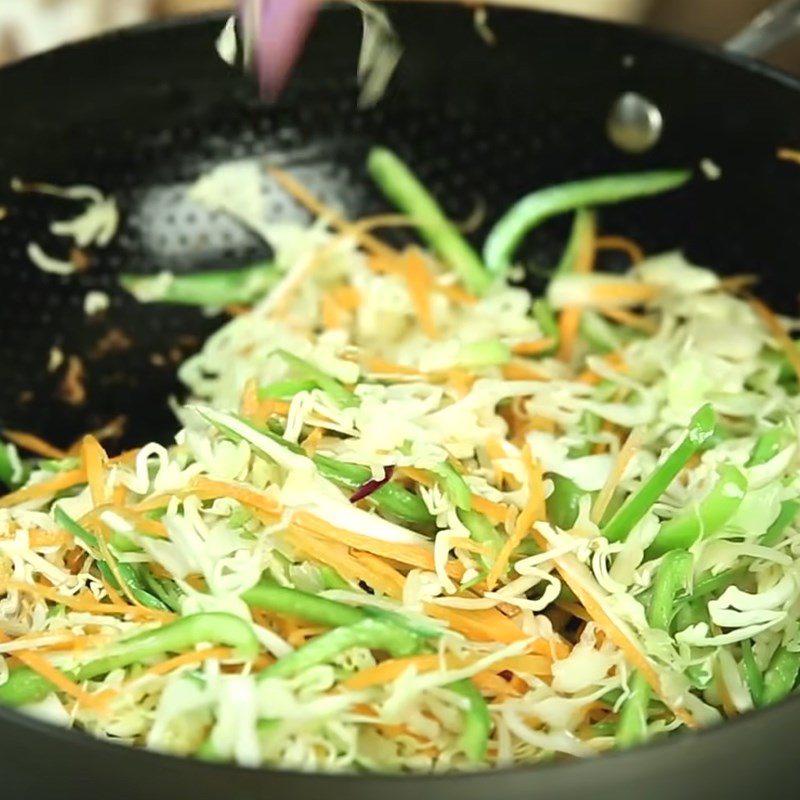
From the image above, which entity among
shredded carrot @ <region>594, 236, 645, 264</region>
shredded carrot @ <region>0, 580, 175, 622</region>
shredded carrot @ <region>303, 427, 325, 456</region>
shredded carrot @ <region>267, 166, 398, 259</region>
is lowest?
shredded carrot @ <region>0, 580, 175, 622</region>

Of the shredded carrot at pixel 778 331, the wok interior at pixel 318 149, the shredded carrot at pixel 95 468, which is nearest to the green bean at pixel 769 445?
the shredded carrot at pixel 778 331

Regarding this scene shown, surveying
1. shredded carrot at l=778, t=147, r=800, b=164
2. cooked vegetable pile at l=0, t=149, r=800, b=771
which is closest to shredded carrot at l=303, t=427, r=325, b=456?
cooked vegetable pile at l=0, t=149, r=800, b=771

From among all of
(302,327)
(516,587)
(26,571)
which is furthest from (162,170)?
(516,587)

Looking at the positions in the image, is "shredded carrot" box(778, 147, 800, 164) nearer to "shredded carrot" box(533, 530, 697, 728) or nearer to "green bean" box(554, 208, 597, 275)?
"green bean" box(554, 208, 597, 275)

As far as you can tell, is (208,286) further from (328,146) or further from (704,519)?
(704,519)

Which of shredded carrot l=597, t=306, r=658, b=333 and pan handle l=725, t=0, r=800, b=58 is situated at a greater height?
pan handle l=725, t=0, r=800, b=58

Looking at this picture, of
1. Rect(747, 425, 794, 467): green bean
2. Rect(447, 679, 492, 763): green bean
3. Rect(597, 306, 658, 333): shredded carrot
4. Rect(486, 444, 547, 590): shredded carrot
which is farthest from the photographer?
Rect(597, 306, 658, 333): shredded carrot
